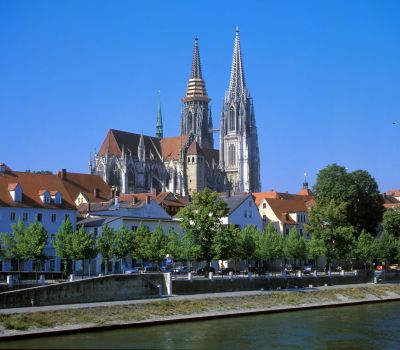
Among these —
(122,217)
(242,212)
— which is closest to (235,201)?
(242,212)

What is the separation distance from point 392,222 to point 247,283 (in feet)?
153

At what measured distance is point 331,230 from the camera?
310ft

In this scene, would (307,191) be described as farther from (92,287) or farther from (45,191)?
(92,287)

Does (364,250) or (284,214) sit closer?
(364,250)

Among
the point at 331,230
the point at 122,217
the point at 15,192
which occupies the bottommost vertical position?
the point at 331,230

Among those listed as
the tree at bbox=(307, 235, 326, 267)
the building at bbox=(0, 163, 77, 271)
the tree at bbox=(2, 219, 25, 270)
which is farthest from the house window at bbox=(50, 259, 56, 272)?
the tree at bbox=(307, 235, 326, 267)

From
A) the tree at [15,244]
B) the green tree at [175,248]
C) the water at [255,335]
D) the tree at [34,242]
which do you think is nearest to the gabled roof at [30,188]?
the tree at [15,244]

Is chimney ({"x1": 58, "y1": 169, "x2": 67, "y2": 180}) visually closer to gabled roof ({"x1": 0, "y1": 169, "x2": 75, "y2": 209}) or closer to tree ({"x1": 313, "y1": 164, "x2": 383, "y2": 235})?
gabled roof ({"x1": 0, "y1": 169, "x2": 75, "y2": 209})

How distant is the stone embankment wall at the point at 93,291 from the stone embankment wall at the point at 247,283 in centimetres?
253

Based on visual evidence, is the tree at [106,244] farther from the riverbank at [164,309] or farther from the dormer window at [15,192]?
the riverbank at [164,309]

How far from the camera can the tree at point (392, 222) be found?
4464 inches

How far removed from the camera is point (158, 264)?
78500mm

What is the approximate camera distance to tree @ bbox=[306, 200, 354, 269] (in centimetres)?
9388

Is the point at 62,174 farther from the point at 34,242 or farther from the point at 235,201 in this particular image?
the point at 34,242
